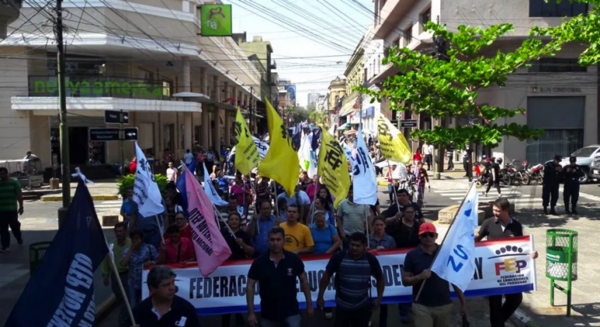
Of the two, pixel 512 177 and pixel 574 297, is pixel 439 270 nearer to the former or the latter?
pixel 574 297

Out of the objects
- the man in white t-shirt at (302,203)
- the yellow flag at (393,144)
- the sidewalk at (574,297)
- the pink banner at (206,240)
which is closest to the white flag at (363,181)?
the sidewalk at (574,297)

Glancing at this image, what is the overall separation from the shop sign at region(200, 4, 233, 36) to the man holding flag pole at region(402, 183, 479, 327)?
2924cm

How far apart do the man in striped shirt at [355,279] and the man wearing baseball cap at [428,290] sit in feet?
1.16

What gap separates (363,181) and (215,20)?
27.8 m

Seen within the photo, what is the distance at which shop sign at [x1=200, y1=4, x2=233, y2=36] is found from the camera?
3281 cm

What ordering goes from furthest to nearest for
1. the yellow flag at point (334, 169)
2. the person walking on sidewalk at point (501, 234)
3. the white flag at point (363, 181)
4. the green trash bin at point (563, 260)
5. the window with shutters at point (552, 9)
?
the window with shutters at point (552, 9), the yellow flag at point (334, 169), the white flag at point (363, 181), the green trash bin at point (563, 260), the person walking on sidewalk at point (501, 234)

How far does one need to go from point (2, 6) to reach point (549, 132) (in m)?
27.5

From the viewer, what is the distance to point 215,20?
1308 inches

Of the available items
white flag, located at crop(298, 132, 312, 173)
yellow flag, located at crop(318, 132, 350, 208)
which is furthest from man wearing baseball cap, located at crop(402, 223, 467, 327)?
white flag, located at crop(298, 132, 312, 173)

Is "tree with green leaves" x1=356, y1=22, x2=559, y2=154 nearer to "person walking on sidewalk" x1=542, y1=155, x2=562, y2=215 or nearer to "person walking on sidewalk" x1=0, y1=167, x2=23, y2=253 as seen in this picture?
"person walking on sidewalk" x1=542, y1=155, x2=562, y2=215

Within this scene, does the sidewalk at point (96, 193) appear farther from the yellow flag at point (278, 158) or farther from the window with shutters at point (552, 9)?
the window with shutters at point (552, 9)

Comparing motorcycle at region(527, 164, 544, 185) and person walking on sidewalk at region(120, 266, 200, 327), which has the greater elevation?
person walking on sidewalk at region(120, 266, 200, 327)

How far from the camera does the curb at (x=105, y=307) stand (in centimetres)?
769

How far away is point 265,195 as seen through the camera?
12430 mm
